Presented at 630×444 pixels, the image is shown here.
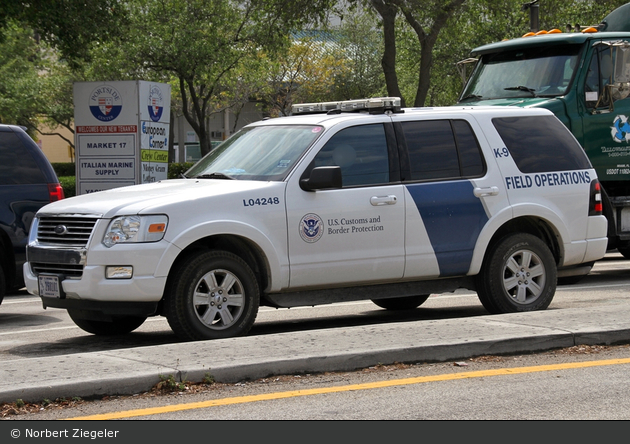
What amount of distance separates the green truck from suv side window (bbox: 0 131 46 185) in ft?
20.0

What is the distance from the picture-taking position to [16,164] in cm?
1083

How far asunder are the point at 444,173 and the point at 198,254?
8.51ft

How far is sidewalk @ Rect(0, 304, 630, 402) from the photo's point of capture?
600 centimetres

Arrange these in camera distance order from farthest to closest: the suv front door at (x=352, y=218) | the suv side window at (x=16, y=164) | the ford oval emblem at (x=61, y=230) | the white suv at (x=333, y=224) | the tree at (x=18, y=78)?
the tree at (x=18, y=78) < the suv side window at (x=16, y=164) < the suv front door at (x=352, y=218) < the ford oval emblem at (x=61, y=230) < the white suv at (x=333, y=224)

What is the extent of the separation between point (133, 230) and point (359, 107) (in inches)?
108

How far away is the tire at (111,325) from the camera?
28.3ft

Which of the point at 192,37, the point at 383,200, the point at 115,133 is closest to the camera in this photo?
the point at 383,200

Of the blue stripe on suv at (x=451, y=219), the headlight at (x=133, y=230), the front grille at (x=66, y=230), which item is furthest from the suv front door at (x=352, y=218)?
the front grille at (x=66, y=230)

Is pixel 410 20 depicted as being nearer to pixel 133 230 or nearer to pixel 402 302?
pixel 402 302

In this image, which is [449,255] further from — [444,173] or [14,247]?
[14,247]

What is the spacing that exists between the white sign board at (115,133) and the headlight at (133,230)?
1129cm

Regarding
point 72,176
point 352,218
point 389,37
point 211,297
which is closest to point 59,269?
point 211,297

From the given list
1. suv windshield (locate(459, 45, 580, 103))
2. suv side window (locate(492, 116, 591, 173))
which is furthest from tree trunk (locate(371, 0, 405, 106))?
suv side window (locate(492, 116, 591, 173))

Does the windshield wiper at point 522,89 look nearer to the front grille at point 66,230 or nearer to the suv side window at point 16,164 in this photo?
the suv side window at point 16,164
